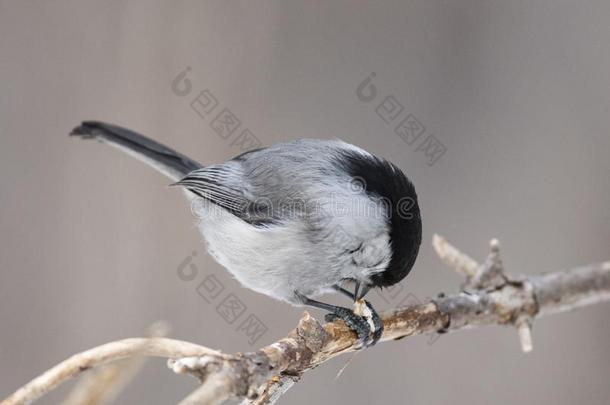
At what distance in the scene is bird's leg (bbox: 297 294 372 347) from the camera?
1.67 metres

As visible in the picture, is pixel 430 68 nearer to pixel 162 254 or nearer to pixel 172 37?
pixel 172 37

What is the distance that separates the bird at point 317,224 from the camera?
165cm

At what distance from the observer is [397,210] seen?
1619mm

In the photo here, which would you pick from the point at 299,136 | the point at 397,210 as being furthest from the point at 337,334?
the point at 299,136

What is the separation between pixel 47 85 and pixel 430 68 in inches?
62.8

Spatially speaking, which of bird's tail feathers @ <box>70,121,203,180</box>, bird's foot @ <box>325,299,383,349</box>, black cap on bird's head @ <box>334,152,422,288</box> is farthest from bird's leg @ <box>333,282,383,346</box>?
bird's tail feathers @ <box>70,121,203,180</box>

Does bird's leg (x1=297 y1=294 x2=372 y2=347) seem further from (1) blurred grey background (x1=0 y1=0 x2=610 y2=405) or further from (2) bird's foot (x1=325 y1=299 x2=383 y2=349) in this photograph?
(1) blurred grey background (x1=0 y1=0 x2=610 y2=405)

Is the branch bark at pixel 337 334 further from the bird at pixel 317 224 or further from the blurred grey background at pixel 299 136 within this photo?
the blurred grey background at pixel 299 136

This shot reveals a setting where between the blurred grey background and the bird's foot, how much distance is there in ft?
3.07

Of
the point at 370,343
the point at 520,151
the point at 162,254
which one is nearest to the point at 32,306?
the point at 162,254

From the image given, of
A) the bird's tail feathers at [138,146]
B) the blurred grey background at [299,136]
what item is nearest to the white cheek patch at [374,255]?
the bird's tail feathers at [138,146]

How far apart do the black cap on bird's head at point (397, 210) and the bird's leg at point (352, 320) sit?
0.45 feet

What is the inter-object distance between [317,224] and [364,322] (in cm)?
27

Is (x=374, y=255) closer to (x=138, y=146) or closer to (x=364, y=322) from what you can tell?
(x=364, y=322)
